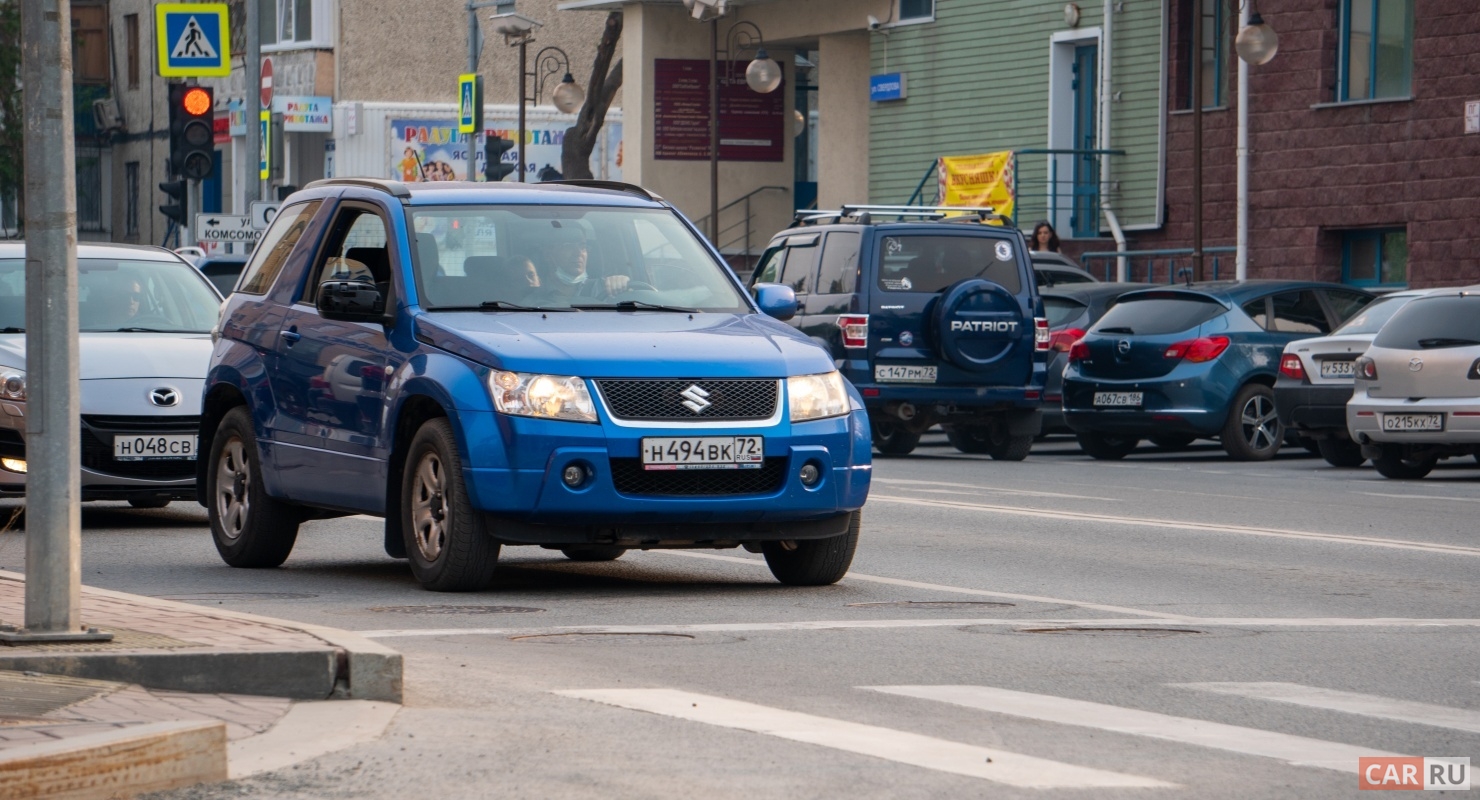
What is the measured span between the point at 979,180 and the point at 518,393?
28.2 metres

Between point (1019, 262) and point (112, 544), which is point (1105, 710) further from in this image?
point (1019, 262)

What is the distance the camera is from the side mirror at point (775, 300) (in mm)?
12016

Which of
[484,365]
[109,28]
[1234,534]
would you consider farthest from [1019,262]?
[109,28]

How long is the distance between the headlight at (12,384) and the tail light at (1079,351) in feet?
38.8

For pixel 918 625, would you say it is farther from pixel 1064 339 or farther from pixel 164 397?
pixel 1064 339

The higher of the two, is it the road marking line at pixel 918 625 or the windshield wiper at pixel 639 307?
the windshield wiper at pixel 639 307

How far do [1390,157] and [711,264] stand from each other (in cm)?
2105

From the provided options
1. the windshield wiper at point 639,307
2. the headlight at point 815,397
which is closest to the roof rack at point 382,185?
the windshield wiper at point 639,307

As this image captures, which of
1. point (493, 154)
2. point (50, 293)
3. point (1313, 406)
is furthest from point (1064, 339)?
point (50, 293)

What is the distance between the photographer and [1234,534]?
1482 centimetres

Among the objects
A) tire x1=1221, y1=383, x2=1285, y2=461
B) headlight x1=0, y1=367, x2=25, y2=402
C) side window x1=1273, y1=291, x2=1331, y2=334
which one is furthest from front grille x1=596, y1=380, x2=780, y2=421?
side window x1=1273, y1=291, x2=1331, y2=334

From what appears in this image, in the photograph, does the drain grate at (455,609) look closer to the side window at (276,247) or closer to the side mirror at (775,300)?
the side mirror at (775,300)

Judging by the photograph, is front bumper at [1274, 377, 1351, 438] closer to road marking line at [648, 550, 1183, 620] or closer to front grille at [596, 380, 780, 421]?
road marking line at [648, 550, 1183, 620]

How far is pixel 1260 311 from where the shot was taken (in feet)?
78.9
